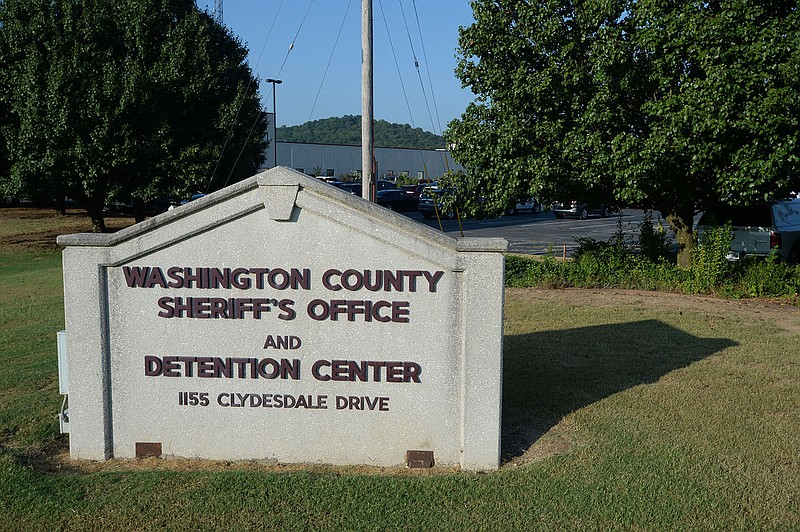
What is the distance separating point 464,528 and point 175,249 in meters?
2.97

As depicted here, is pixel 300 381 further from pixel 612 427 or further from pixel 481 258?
pixel 612 427

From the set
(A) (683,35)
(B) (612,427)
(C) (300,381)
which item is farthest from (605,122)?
(C) (300,381)

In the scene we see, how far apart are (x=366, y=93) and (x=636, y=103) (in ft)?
16.1

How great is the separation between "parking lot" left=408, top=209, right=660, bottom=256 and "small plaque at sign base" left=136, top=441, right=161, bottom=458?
61.3 ft

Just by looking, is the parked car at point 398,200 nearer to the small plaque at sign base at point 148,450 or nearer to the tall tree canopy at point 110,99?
the tall tree canopy at point 110,99

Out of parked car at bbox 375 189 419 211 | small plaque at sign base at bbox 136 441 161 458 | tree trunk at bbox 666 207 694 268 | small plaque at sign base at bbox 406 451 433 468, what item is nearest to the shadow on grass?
small plaque at sign base at bbox 406 451 433 468

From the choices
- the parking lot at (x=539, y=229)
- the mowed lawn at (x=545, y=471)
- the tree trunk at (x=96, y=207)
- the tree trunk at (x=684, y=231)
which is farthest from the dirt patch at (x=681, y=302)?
the tree trunk at (x=96, y=207)

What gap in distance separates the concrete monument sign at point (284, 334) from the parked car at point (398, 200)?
38.2m

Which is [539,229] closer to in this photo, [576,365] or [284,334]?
[576,365]

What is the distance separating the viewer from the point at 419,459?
6.03m

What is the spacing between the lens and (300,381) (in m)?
6.07

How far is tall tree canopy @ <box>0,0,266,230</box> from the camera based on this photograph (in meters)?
21.1

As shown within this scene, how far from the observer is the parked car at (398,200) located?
4469cm

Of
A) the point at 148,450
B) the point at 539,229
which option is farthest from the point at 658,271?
the point at 539,229
